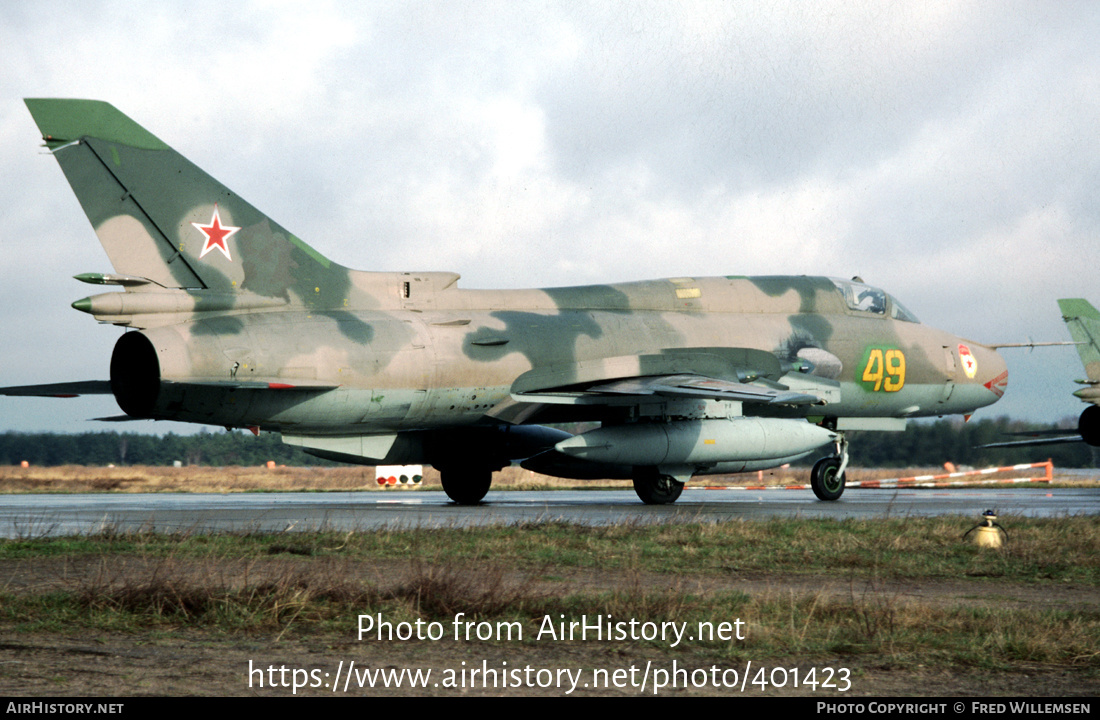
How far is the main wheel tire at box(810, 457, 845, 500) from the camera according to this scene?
19.9 m

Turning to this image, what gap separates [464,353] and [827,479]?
7.61 m

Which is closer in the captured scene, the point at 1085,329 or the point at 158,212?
the point at 158,212

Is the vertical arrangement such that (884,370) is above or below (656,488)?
above

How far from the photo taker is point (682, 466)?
17.8 m

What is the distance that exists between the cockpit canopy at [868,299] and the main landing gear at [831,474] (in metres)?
2.91

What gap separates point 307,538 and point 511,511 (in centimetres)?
606

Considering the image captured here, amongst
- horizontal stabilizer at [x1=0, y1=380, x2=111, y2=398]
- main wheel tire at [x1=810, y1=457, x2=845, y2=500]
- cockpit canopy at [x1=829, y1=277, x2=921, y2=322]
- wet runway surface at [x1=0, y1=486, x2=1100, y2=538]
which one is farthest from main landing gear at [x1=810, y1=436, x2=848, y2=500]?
horizontal stabilizer at [x1=0, y1=380, x2=111, y2=398]

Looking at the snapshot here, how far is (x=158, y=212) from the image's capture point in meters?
14.9

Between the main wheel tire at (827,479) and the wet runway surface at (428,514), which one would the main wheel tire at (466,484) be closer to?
the wet runway surface at (428,514)

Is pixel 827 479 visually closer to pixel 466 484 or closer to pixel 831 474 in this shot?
pixel 831 474

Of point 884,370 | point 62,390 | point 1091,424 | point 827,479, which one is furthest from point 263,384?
point 1091,424

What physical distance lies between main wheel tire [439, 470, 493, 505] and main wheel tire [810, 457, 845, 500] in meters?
6.06

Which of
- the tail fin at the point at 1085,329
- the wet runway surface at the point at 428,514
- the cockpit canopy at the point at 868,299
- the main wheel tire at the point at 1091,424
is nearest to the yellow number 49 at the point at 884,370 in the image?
the cockpit canopy at the point at 868,299
